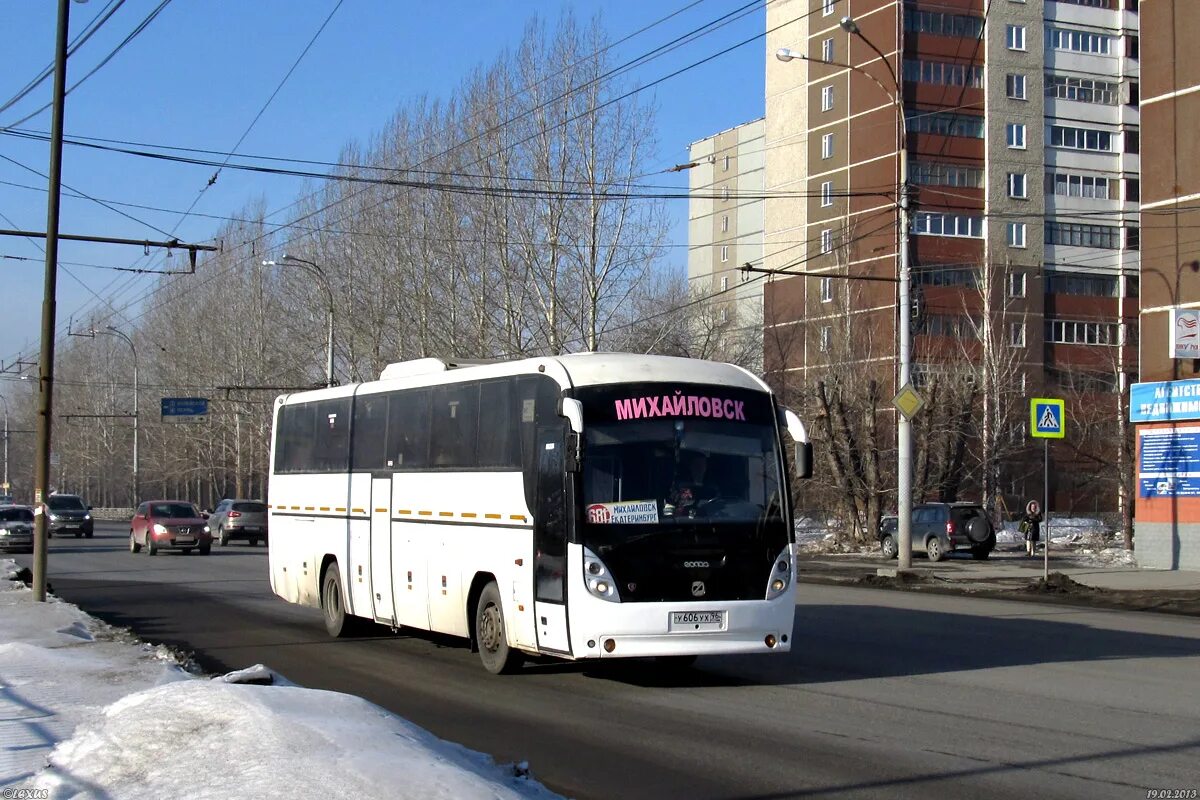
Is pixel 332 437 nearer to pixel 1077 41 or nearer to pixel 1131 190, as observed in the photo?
pixel 1077 41

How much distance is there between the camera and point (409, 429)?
611 inches

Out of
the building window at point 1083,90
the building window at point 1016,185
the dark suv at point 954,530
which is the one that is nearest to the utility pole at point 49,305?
the dark suv at point 954,530

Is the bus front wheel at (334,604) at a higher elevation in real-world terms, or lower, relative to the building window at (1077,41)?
lower

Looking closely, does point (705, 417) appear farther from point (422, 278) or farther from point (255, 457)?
point (255, 457)

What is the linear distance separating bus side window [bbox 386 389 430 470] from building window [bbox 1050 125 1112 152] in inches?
2615

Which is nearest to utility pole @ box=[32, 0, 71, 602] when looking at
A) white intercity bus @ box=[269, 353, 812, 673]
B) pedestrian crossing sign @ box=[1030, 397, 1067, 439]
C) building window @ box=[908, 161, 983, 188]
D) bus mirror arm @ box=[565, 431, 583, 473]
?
white intercity bus @ box=[269, 353, 812, 673]

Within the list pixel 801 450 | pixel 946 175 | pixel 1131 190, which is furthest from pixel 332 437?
pixel 1131 190

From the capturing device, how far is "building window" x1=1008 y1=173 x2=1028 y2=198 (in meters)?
72.9

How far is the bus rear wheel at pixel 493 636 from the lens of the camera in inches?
516

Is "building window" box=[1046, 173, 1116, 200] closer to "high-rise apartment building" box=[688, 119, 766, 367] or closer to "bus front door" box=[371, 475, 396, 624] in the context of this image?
"high-rise apartment building" box=[688, 119, 766, 367]

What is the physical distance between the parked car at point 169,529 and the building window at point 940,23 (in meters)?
46.6

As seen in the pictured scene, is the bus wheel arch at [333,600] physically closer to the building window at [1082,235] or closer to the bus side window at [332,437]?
the bus side window at [332,437]

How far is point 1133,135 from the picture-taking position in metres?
76.6

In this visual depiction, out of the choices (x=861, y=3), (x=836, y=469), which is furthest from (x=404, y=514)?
(x=861, y=3)
